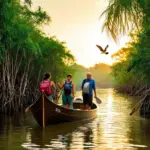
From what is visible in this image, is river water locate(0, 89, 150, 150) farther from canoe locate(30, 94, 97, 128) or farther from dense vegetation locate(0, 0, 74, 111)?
dense vegetation locate(0, 0, 74, 111)

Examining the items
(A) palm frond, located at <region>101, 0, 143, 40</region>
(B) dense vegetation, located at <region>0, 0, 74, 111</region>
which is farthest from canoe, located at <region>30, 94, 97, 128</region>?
(A) palm frond, located at <region>101, 0, 143, 40</region>

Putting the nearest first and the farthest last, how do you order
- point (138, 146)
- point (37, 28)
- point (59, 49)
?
point (138, 146), point (37, 28), point (59, 49)

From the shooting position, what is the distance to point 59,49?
3388 cm

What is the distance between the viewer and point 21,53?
24172 mm

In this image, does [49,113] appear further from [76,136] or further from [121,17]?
[121,17]

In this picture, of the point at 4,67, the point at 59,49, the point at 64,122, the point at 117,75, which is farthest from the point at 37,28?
the point at 117,75

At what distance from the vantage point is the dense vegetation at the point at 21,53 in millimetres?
16750

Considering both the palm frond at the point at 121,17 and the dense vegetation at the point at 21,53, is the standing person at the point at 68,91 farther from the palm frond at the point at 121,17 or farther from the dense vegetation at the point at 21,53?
the palm frond at the point at 121,17

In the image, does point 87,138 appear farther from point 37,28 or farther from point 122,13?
point 37,28

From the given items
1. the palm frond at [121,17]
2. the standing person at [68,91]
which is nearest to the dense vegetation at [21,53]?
the standing person at [68,91]

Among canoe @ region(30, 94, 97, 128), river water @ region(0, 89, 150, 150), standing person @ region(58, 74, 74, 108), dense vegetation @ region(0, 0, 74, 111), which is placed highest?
dense vegetation @ region(0, 0, 74, 111)

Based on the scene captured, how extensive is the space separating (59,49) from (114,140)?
22995 millimetres

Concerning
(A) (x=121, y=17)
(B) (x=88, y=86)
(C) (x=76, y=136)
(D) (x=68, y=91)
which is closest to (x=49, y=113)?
(D) (x=68, y=91)

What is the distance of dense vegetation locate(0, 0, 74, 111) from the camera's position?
55.0 feet
